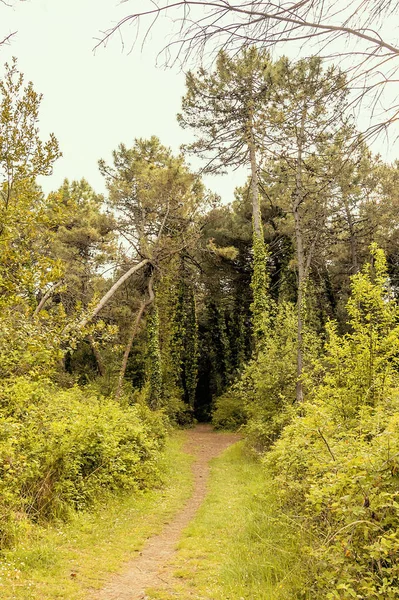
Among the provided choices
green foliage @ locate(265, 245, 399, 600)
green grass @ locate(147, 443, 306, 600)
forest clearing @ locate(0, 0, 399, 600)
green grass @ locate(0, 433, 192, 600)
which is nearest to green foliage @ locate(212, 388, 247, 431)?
forest clearing @ locate(0, 0, 399, 600)

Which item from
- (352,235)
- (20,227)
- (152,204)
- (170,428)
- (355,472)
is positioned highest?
(152,204)

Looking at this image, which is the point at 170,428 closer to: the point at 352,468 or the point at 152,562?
the point at 152,562

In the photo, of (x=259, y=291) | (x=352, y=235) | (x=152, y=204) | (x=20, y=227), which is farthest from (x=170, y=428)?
(x=20, y=227)

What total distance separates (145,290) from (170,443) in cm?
808

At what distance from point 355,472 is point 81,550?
14.1 ft

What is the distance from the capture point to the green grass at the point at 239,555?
13.6ft

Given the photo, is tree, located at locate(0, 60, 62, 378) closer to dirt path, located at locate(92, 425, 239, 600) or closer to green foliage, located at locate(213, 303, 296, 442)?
dirt path, located at locate(92, 425, 239, 600)

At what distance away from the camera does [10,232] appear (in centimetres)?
499

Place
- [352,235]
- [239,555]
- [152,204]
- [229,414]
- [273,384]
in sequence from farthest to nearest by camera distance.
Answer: [229,414] → [352,235] → [152,204] → [273,384] → [239,555]

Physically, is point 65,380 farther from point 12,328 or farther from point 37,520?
point 12,328

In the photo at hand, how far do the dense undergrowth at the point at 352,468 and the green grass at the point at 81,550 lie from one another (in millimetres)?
2438

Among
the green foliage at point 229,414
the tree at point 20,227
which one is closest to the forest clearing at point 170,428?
the tree at point 20,227

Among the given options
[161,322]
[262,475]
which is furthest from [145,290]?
[262,475]

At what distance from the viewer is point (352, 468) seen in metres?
3.25
